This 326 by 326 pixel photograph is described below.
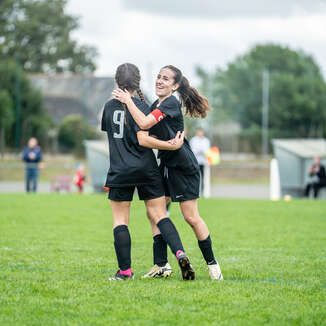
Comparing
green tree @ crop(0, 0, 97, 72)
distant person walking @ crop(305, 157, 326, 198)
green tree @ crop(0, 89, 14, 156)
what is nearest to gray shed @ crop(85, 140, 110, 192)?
distant person walking @ crop(305, 157, 326, 198)

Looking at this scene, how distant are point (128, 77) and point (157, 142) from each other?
611mm

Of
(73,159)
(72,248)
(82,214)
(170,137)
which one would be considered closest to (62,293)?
(170,137)

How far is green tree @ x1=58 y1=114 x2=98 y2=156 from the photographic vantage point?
A: 43156 millimetres

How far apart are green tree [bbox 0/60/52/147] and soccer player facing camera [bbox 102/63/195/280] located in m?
35.0

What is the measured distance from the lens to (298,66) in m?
66.1

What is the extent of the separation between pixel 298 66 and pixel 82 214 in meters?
57.0

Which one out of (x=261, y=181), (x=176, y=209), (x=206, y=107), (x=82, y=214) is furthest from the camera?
(x=261, y=181)

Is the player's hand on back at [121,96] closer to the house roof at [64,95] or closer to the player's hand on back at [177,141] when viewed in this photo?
the player's hand on back at [177,141]

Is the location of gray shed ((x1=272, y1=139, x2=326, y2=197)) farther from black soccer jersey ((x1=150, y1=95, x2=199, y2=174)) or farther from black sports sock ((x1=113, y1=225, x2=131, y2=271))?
black sports sock ((x1=113, y1=225, x2=131, y2=271))

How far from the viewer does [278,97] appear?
58.2 metres

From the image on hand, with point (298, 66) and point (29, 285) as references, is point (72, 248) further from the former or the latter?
point (298, 66)

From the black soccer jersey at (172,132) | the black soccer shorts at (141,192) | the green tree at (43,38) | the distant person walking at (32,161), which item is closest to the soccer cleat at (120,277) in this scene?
the black soccer shorts at (141,192)

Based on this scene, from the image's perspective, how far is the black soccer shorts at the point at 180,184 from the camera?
5.44 meters

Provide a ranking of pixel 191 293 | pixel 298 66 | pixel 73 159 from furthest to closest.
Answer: pixel 298 66 → pixel 73 159 → pixel 191 293
